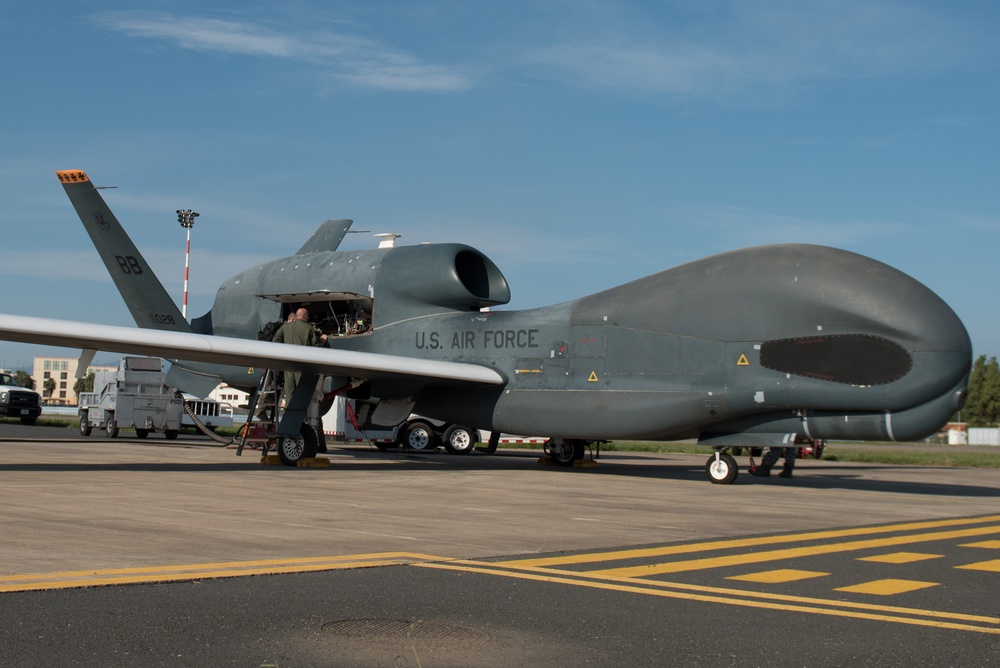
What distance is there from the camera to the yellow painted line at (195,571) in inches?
234

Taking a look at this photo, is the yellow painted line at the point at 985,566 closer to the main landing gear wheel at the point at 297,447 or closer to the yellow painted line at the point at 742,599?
the yellow painted line at the point at 742,599

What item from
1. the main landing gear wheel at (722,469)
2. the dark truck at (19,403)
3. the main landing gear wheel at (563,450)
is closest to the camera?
the main landing gear wheel at (722,469)

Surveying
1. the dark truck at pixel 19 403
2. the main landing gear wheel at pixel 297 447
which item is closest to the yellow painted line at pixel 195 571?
the main landing gear wheel at pixel 297 447

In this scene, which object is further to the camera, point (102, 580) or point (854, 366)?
point (854, 366)

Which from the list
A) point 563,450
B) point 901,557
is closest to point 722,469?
point 563,450

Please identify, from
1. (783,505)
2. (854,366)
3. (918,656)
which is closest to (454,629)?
(918,656)

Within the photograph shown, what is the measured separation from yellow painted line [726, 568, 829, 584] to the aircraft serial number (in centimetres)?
1172

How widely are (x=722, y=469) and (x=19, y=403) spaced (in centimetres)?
3220

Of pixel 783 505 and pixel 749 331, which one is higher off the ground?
pixel 749 331

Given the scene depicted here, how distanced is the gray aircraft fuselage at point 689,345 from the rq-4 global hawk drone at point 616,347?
0.09ft

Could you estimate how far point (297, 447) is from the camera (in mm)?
18875

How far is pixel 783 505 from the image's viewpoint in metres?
13.4

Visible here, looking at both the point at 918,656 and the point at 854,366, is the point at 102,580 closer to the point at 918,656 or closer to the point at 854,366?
the point at 918,656

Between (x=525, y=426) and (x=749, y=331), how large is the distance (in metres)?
4.59
